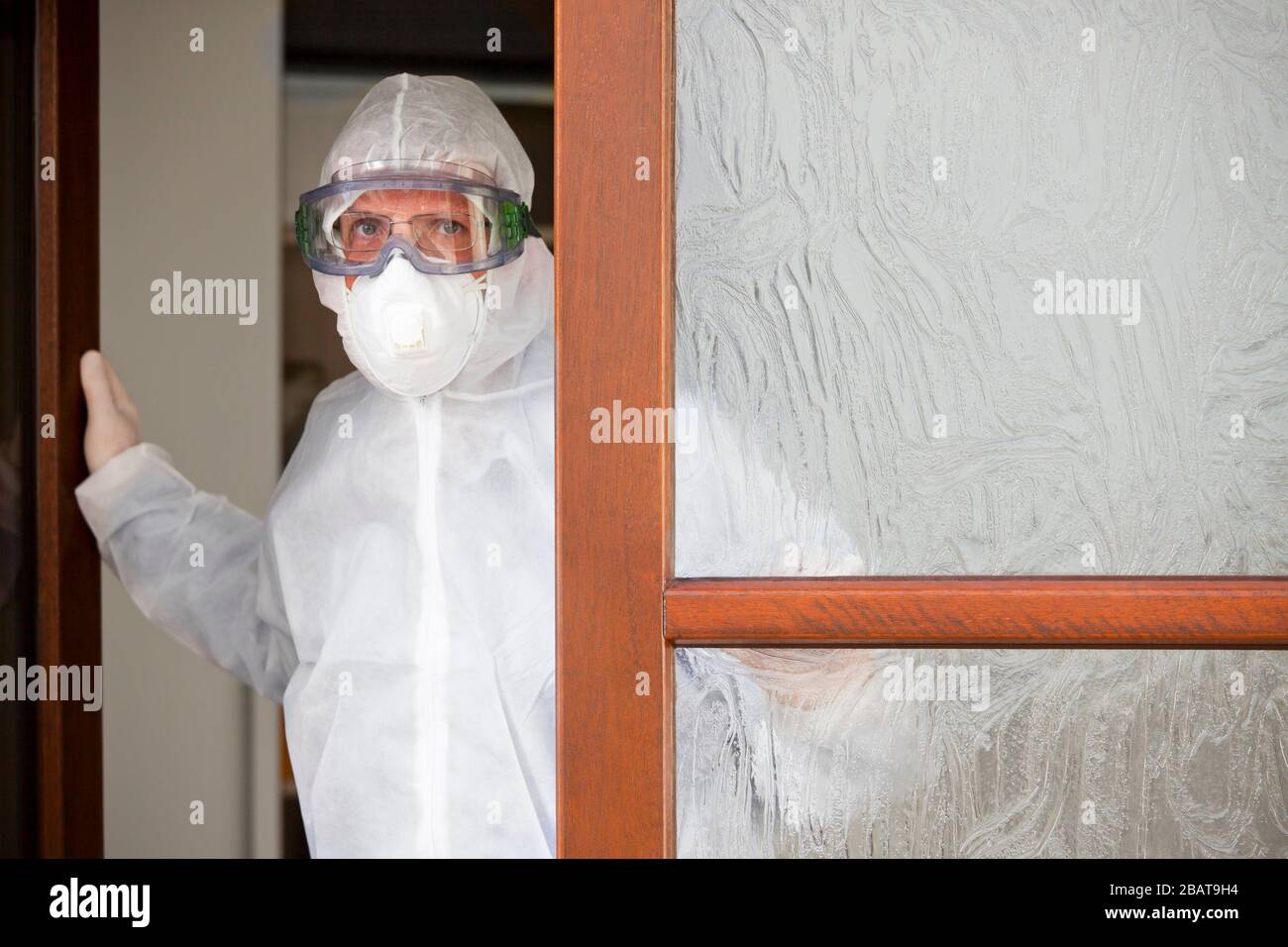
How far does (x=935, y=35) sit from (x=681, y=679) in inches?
22.8

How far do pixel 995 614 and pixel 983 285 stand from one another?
0.90 feet

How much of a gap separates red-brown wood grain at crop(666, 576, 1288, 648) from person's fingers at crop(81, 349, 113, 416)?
812 millimetres

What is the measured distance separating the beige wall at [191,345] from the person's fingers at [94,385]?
414 mm

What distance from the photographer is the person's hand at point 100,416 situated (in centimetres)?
122

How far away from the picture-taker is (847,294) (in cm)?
84

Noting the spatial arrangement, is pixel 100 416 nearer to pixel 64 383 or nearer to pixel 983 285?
pixel 64 383

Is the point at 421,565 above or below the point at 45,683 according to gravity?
above

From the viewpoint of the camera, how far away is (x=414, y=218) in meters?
1.18

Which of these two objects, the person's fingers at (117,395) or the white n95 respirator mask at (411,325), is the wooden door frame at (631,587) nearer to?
the white n95 respirator mask at (411,325)

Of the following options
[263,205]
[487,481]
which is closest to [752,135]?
[487,481]
